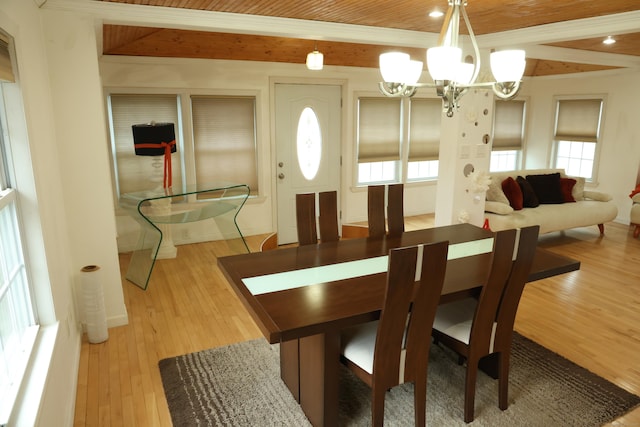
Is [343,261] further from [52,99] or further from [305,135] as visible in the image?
[305,135]

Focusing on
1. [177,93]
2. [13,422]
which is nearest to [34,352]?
[13,422]

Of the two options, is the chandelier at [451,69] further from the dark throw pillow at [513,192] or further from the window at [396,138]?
the window at [396,138]

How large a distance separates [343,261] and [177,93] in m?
3.36

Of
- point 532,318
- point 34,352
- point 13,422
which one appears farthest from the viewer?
point 532,318

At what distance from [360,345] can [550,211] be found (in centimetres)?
406

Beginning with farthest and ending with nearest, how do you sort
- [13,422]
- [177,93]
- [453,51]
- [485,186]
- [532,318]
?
[177,93], [485,186], [532,318], [453,51], [13,422]

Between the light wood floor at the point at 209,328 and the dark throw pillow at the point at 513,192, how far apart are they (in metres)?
0.87

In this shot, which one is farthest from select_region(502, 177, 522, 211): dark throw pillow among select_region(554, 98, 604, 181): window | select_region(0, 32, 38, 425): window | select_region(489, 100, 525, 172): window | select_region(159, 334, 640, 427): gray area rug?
select_region(0, 32, 38, 425): window

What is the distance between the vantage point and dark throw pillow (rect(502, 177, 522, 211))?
525 cm

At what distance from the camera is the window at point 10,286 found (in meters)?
1.65

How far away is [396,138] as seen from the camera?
6445 millimetres

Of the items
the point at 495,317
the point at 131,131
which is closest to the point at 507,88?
the point at 495,317

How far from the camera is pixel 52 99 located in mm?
2826

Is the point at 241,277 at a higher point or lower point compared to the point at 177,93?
lower
